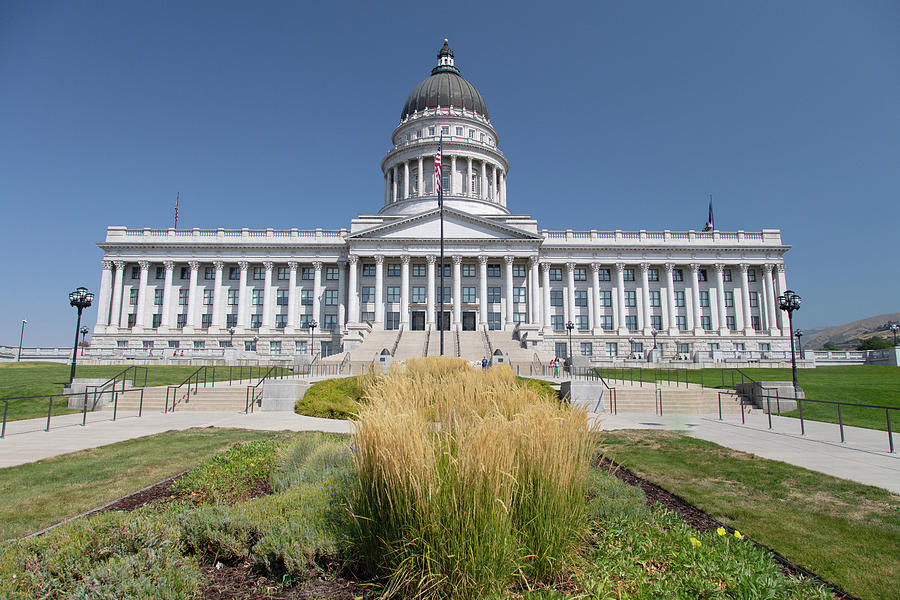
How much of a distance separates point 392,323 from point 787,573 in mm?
59964

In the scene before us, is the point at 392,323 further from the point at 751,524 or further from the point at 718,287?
the point at 751,524

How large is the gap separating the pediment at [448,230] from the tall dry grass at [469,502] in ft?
194

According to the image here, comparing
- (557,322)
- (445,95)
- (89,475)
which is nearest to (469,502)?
(89,475)

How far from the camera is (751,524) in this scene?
610 centimetres

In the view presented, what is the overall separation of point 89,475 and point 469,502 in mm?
8551

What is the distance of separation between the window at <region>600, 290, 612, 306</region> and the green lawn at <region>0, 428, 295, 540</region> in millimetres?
60021

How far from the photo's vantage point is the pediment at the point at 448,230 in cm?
6303

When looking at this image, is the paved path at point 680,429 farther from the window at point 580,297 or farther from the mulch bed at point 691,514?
the window at point 580,297

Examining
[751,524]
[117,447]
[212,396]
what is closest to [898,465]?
[751,524]

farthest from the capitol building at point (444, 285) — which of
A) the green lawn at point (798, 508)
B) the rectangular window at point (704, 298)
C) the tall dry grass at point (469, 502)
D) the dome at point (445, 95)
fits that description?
the tall dry grass at point (469, 502)

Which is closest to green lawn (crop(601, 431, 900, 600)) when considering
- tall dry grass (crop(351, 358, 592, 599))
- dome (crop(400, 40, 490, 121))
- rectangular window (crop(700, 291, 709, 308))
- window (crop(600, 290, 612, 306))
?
tall dry grass (crop(351, 358, 592, 599))

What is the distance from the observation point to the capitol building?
63375 millimetres

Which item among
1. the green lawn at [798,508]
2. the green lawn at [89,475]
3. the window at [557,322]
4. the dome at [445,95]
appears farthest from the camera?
the dome at [445,95]

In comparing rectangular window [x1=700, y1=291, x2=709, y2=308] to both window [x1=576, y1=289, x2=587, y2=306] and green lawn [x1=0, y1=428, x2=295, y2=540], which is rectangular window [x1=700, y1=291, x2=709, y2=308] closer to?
window [x1=576, y1=289, x2=587, y2=306]
